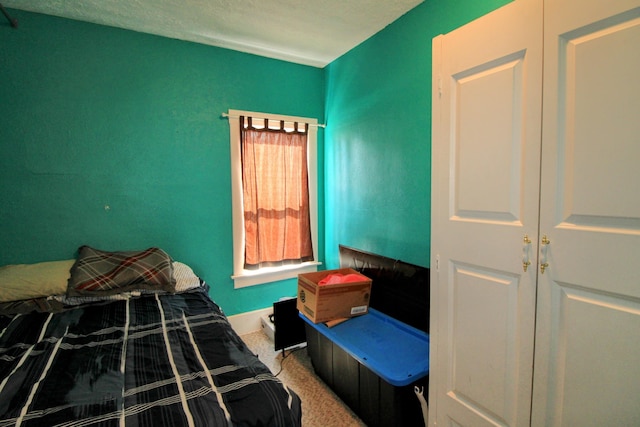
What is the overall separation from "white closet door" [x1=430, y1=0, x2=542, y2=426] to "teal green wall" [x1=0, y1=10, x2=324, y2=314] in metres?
1.99

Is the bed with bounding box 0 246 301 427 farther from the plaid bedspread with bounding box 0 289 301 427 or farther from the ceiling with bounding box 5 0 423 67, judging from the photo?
the ceiling with bounding box 5 0 423 67

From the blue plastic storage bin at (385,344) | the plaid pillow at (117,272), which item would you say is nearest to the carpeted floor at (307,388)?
the blue plastic storage bin at (385,344)

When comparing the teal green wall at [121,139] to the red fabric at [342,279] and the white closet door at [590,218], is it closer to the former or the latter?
the red fabric at [342,279]

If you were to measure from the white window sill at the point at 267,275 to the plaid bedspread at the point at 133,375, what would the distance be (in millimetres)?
1122

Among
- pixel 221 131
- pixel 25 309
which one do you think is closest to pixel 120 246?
pixel 25 309

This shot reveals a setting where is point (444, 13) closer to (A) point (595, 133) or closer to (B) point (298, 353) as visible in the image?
(A) point (595, 133)

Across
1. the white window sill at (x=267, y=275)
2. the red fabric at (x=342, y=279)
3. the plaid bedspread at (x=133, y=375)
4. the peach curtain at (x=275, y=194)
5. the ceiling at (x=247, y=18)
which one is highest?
the ceiling at (x=247, y=18)

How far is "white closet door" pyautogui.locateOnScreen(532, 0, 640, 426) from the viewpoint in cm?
90

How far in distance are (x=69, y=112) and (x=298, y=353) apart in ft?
8.36

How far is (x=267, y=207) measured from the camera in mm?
3006

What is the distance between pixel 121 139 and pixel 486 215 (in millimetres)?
2598

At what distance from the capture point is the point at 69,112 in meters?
2.29

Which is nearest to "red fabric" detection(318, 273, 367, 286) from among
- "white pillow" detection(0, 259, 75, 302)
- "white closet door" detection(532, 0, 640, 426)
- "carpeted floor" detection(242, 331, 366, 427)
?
"carpeted floor" detection(242, 331, 366, 427)

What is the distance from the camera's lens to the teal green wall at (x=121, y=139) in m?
2.19
